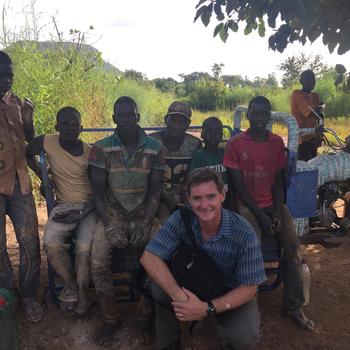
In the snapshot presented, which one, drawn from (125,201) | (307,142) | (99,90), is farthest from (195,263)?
(99,90)

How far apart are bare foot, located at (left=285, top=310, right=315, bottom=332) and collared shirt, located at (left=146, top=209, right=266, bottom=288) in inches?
33.3

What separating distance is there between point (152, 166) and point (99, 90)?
5.33 metres

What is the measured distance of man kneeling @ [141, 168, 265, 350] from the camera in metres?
2.21

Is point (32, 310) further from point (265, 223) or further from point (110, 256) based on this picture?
point (265, 223)

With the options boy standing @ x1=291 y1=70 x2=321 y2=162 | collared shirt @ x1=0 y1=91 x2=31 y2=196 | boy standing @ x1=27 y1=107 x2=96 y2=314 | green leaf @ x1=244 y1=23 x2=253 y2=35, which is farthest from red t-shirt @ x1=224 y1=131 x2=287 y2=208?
boy standing @ x1=291 y1=70 x2=321 y2=162

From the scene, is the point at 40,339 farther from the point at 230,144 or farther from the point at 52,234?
the point at 230,144

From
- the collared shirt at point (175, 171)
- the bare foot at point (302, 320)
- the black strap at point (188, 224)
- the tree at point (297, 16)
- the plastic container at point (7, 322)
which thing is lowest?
the bare foot at point (302, 320)

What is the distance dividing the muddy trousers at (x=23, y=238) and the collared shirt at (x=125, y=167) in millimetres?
588

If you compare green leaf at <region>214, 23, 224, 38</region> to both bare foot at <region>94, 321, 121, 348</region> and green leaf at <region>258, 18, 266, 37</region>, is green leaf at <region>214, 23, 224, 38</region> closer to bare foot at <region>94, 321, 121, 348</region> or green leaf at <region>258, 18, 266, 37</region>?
green leaf at <region>258, 18, 266, 37</region>

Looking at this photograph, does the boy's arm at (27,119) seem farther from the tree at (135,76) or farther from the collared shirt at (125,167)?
the tree at (135,76)

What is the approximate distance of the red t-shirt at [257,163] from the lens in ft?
9.98

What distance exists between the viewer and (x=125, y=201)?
2.96 meters

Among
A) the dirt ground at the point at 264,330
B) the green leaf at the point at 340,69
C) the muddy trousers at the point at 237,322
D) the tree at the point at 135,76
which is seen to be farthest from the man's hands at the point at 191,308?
the tree at the point at 135,76

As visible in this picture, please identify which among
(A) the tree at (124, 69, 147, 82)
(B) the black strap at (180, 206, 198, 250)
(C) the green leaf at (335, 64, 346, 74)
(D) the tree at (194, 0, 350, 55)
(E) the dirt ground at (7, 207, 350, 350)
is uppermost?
(A) the tree at (124, 69, 147, 82)
